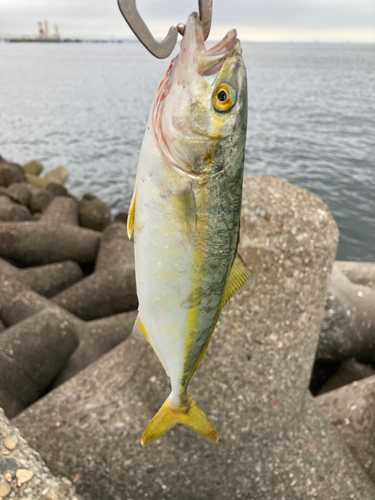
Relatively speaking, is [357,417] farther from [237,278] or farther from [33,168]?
[33,168]

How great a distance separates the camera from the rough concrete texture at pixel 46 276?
18.6 ft

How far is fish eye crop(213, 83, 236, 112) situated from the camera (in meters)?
1.43

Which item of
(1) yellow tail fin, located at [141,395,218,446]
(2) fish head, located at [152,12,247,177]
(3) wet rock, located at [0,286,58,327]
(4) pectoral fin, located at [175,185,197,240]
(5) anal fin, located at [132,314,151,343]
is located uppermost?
(2) fish head, located at [152,12,247,177]

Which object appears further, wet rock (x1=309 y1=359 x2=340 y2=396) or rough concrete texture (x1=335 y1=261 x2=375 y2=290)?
rough concrete texture (x1=335 y1=261 x2=375 y2=290)

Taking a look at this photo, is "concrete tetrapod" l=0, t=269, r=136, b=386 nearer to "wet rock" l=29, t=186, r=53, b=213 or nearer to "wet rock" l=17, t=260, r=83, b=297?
"wet rock" l=17, t=260, r=83, b=297

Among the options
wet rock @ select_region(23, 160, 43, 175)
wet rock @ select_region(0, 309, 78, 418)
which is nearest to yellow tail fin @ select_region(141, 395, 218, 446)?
wet rock @ select_region(0, 309, 78, 418)

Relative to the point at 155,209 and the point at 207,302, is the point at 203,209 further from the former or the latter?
the point at 207,302

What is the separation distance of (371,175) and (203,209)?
17493 millimetres

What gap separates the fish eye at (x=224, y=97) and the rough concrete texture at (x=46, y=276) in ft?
15.7

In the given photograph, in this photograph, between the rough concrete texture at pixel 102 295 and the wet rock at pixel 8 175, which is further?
the wet rock at pixel 8 175

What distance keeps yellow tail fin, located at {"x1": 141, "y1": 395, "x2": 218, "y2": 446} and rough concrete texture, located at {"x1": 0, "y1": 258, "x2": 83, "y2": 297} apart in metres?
4.15

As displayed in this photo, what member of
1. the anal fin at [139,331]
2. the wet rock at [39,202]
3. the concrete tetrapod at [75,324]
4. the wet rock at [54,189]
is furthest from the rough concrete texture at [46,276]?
the wet rock at [54,189]

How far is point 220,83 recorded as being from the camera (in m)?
1.42

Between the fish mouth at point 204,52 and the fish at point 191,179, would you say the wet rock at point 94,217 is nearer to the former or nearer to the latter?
the fish at point 191,179
